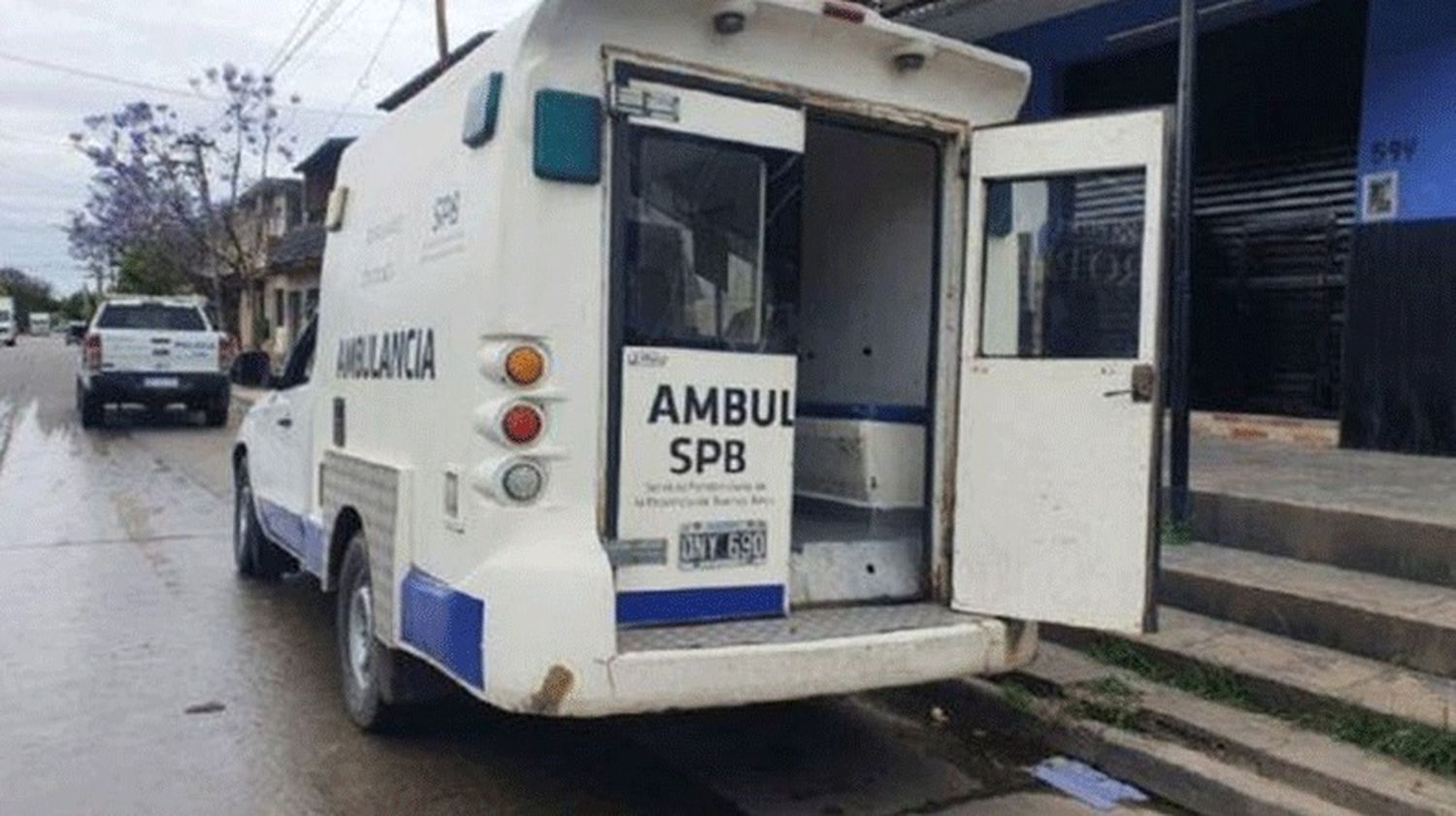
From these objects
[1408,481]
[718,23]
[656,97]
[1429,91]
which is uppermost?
[1429,91]

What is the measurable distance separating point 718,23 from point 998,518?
2.05 meters

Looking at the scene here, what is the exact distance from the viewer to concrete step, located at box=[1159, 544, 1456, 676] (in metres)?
5.09

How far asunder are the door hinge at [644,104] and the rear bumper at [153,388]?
1641 cm

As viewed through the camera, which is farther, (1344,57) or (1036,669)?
(1344,57)

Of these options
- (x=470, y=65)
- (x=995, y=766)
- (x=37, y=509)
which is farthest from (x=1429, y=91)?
(x=37, y=509)

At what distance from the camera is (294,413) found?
275 inches

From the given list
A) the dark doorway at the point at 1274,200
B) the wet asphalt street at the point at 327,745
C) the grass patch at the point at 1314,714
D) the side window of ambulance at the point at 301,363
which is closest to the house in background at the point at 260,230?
the dark doorway at the point at 1274,200

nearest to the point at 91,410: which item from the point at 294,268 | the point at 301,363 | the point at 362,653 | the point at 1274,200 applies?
the point at 301,363

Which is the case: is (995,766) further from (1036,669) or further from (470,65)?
(470,65)

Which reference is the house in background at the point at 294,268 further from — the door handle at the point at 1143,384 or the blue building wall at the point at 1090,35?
the door handle at the point at 1143,384

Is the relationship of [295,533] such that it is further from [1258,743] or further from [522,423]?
[1258,743]

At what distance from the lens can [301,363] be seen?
7164 millimetres

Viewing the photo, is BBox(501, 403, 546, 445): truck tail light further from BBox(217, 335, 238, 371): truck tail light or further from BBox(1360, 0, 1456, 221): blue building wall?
BBox(217, 335, 238, 371): truck tail light

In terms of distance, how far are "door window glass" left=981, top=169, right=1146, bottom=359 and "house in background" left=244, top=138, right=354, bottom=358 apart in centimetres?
3269
